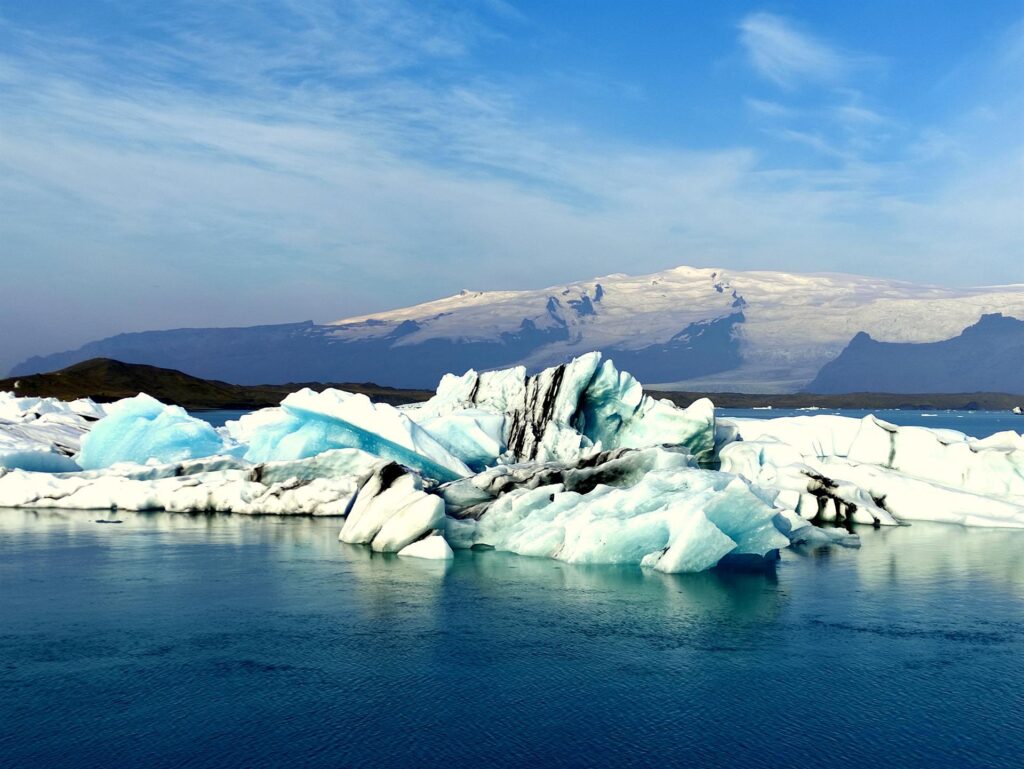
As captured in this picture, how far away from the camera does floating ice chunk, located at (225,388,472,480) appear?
24.5 metres

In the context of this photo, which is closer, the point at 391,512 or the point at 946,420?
the point at 391,512

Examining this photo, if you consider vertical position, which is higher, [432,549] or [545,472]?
[545,472]

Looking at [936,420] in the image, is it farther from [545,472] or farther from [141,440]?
[545,472]

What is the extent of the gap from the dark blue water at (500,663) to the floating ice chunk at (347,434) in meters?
7.43

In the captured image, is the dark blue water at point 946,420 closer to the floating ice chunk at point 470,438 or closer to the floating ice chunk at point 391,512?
the floating ice chunk at point 470,438

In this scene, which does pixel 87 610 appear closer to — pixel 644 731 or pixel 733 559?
pixel 644 731

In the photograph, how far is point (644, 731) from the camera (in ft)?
27.2

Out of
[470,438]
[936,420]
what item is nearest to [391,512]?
[470,438]

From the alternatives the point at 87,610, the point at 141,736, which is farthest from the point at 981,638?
the point at 87,610

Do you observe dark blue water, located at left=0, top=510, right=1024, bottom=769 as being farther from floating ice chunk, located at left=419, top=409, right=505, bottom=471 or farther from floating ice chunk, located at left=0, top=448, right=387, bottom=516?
floating ice chunk, located at left=419, top=409, right=505, bottom=471

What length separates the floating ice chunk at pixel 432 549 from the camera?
1723 centimetres

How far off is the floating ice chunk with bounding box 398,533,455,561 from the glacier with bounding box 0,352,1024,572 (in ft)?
0.11

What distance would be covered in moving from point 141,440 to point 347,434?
7.04m

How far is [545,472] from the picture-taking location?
19.9 m
